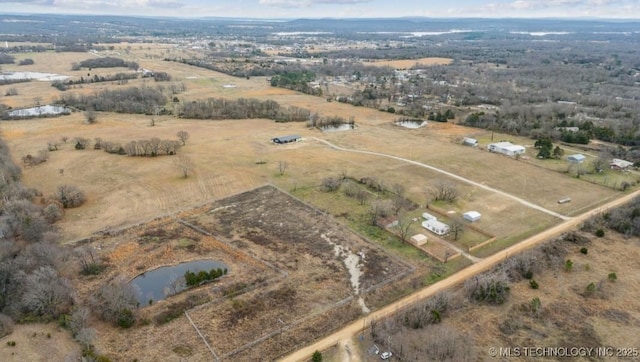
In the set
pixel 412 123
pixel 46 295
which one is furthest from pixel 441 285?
pixel 412 123

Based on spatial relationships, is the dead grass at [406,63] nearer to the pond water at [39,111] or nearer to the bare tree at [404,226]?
the pond water at [39,111]

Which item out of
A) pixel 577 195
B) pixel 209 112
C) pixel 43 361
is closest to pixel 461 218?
pixel 577 195

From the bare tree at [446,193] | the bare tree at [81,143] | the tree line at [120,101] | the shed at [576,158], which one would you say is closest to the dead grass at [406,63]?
the tree line at [120,101]

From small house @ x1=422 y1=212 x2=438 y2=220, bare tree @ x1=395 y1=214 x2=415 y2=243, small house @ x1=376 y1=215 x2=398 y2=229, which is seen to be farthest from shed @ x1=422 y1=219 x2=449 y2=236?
small house @ x1=376 y1=215 x2=398 y2=229

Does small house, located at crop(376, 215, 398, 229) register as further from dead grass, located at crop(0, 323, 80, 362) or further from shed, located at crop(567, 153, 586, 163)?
shed, located at crop(567, 153, 586, 163)

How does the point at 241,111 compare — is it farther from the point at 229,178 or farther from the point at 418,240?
→ the point at 418,240

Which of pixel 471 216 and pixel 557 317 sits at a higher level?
pixel 471 216
